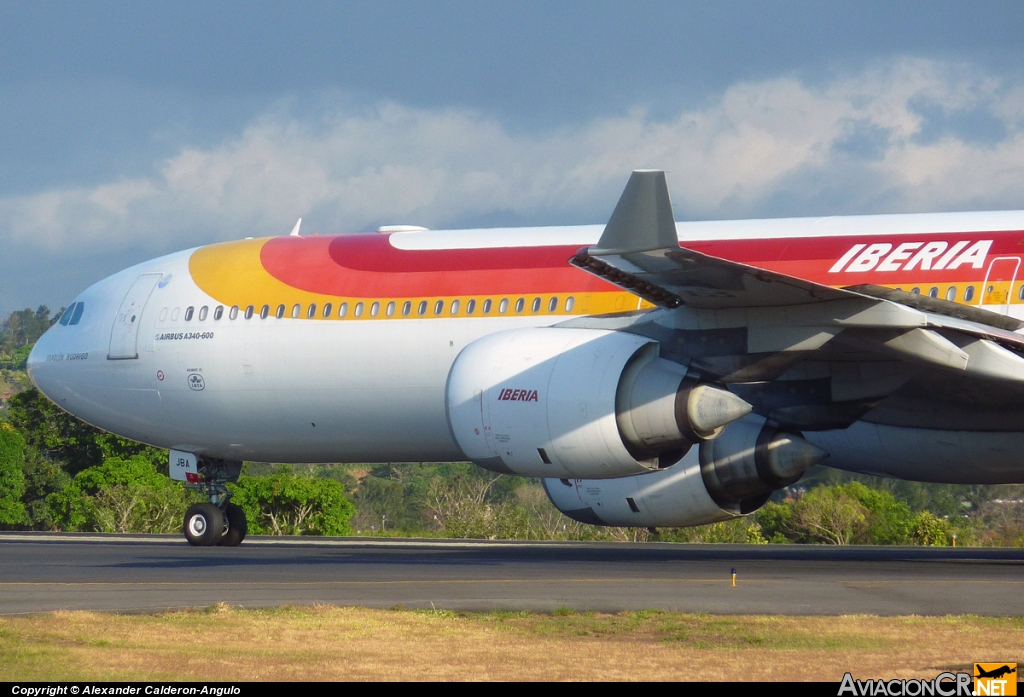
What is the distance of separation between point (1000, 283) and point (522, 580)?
6.60 meters

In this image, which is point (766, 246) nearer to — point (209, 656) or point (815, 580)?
point (815, 580)

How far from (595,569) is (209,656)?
7970 millimetres

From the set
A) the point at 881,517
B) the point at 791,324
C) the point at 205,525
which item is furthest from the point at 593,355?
the point at 881,517

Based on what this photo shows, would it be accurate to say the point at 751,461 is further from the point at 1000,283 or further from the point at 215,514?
the point at 215,514

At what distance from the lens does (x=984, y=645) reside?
8.34 m

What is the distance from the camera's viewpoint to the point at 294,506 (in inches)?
1524

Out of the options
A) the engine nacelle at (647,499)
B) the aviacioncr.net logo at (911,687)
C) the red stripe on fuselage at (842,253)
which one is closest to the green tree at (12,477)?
the engine nacelle at (647,499)

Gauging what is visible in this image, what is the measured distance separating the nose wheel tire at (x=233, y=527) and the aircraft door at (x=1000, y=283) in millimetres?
11507

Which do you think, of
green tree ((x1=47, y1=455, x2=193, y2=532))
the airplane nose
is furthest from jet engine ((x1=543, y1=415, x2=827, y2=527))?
green tree ((x1=47, y1=455, x2=193, y2=532))

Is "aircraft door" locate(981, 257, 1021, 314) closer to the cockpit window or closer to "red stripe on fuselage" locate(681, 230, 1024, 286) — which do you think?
"red stripe on fuselage" locate(681, 230, 1024, 286)

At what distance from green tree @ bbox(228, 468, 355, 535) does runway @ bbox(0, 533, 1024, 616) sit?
54.7 feet

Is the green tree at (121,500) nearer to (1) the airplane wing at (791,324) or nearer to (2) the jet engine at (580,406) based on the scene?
(2) the jet engine at (580,406)

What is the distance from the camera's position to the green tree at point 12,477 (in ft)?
142

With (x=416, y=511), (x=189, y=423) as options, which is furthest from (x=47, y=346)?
(x=416, y=511)
